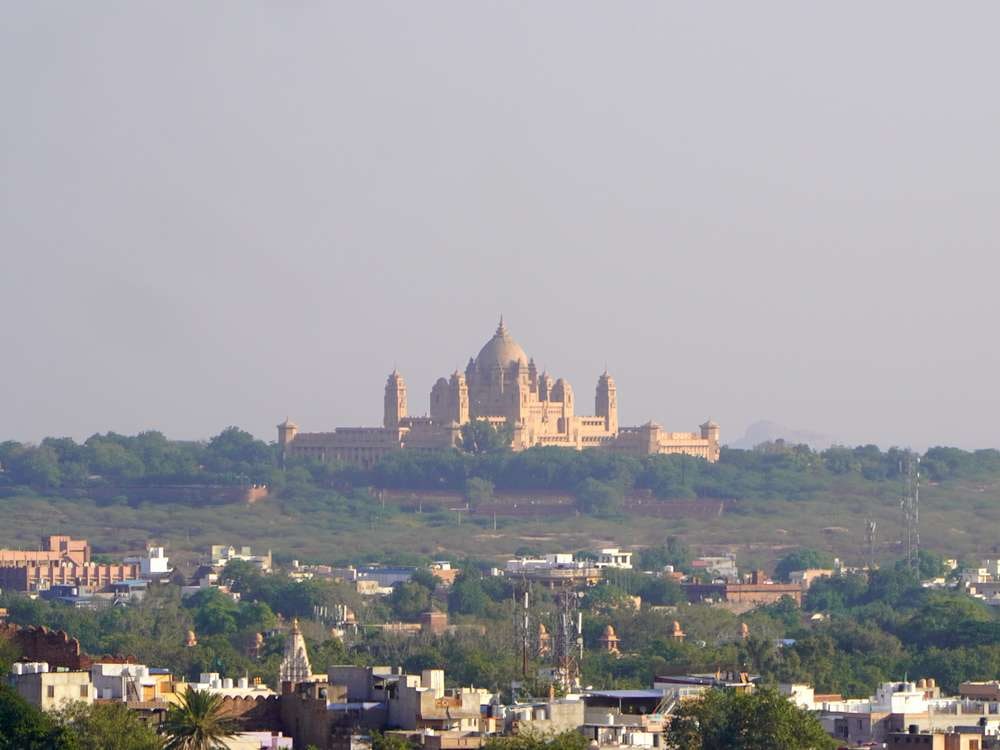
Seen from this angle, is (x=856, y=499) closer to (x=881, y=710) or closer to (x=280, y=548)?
(x=280, y=548)

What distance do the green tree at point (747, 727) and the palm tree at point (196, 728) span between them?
639 centimetres

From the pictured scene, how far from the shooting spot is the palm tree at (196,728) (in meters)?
54.7

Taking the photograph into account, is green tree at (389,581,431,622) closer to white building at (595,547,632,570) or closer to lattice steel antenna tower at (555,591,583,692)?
lattice steel antenna tower at (555,591,583,692)

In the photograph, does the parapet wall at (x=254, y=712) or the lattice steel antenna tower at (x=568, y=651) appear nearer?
the parapet wall at (x=254, y=712)

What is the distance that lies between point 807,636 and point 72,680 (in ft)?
161

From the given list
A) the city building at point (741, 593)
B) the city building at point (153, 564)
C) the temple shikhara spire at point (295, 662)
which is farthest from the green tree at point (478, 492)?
the temple shikhara spire at point (295, 662)

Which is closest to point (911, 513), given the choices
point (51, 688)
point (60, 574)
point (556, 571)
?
point (556, 571)

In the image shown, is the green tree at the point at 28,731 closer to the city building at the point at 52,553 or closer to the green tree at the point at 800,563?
the city building at the point at 52,553

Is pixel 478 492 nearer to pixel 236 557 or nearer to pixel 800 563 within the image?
pixel 236 557

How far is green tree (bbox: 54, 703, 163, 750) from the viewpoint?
2159 inches

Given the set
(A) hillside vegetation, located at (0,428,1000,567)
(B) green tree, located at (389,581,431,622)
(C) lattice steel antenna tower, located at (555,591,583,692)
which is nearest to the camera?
(C) lattice steel antenna tower, located at (555,591,583,692)

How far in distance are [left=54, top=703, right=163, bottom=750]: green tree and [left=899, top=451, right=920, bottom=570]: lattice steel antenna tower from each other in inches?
3782

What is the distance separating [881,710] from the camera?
67875 millimetres

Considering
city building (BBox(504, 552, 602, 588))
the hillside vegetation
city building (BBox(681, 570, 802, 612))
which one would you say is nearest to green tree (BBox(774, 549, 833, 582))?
the hillside vegetation
